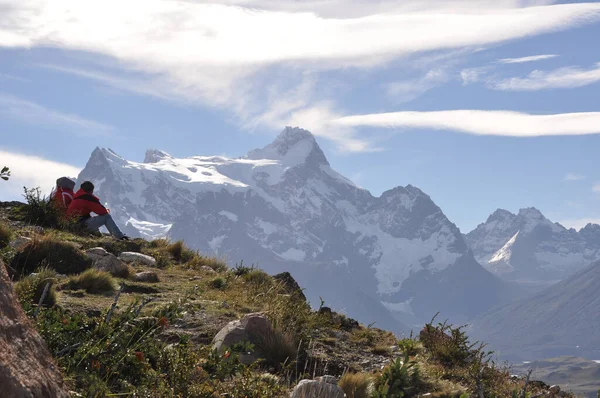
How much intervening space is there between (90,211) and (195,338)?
37.1 feet

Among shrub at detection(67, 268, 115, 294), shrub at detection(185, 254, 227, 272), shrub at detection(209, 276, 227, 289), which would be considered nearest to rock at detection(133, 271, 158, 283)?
shrub at detection(209, 276, 227, 289)

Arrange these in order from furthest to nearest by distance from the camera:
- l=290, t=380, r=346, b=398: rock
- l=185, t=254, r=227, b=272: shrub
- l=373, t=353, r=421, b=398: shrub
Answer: l=185, t=254, r=227, b=272: shrub, l=373, t=353, r=421, b=398: shrub, l=290, t=380, r=346, b=398: rock

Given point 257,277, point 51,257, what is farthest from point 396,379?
point 257,277

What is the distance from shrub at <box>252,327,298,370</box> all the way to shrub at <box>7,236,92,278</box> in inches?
186

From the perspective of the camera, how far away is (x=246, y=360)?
8.18 meters

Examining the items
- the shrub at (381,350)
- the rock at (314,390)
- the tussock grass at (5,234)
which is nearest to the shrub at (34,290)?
the rock at (314,390)

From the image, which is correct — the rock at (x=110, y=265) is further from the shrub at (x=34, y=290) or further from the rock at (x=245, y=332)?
the rock at (x=245, y=332)

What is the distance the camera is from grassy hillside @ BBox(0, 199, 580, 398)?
5.84 meters

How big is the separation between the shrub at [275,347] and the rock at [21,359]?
4.40m

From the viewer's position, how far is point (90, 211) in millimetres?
18938

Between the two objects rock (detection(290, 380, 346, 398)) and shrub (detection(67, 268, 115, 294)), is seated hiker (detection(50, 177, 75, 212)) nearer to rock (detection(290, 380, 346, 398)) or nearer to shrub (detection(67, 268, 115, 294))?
shrub (detection(67, 268, 115, 294))

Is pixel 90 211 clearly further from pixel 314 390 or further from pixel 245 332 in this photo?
pixel 314 390

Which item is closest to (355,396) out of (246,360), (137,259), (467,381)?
(246,360)

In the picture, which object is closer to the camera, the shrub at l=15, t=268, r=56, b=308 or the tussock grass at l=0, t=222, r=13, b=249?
the shrub at l=15, t=268, r=56, b=308
